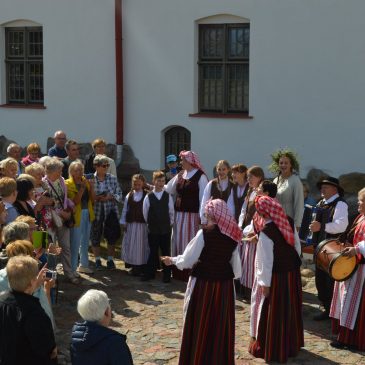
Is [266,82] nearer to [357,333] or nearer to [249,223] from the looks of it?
[249,223]

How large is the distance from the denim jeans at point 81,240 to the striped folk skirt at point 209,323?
118 inches

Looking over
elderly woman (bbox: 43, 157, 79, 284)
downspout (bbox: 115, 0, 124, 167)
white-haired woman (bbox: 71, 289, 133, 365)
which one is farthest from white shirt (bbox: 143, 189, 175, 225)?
white-haired woman (bbox: 71, 289, 133, 365)

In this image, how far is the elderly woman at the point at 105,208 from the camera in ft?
28.9

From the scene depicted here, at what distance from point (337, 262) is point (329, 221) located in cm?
83

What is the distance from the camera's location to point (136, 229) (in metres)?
8.84

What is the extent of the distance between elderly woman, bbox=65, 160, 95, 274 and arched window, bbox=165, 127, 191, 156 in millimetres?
3563

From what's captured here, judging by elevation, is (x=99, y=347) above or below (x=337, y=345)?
above

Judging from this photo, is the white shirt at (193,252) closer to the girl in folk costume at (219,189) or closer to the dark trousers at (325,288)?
the dark trousers at (325,288)

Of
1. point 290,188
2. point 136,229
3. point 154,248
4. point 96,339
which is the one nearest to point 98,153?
point 136,229

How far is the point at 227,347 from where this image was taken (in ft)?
18.9

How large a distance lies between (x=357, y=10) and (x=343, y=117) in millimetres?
1512

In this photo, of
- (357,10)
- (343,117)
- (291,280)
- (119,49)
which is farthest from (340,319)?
(119,49)

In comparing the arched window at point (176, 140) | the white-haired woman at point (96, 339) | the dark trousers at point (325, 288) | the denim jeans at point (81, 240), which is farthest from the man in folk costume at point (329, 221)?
the arched window at point (176, 140)

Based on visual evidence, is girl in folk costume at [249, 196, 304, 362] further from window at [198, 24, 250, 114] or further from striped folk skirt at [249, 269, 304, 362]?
window at [198, 24, 250, 114]
